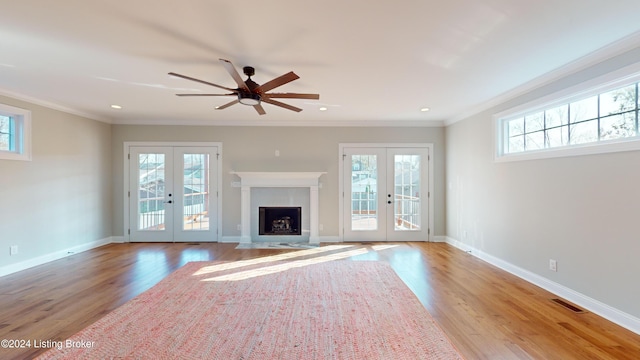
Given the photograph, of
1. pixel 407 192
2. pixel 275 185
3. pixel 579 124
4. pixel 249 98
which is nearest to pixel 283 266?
pixel 275 185

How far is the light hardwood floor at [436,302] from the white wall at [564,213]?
31cm

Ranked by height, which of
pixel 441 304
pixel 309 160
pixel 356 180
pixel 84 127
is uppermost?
pixel 84 127

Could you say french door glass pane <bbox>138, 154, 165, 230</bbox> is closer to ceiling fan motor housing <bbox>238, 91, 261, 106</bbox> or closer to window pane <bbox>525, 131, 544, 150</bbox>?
ceiling fan motor housing <bbox>238, 91, 261, 106</bbox>

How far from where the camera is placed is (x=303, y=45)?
254 cm

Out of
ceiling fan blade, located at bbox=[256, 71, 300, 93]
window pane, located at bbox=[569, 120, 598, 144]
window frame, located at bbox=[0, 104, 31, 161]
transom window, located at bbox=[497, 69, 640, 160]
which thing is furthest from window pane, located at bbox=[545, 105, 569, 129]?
window frame, located at bbox=[0, 104, 31, 161]

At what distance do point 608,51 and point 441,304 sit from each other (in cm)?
283

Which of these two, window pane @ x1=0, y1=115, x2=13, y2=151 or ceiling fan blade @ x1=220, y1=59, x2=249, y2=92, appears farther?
window pane @ x1=0, y1=115, x2=13, y2=151

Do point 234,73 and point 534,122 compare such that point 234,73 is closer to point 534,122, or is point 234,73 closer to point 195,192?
point 534,122

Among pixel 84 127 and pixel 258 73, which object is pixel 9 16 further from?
pixel 84 127

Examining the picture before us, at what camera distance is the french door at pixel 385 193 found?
19.0 feet

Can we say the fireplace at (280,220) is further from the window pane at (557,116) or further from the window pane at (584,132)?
the window pane at (584,132)

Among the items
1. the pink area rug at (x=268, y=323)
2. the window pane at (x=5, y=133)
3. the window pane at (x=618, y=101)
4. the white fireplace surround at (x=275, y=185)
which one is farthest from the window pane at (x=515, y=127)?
the window pane at (x=5, y=133)

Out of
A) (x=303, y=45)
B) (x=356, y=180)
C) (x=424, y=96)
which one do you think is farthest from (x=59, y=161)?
(x=424, y=96)

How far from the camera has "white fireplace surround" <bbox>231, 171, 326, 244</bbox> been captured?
5637 millimetres
